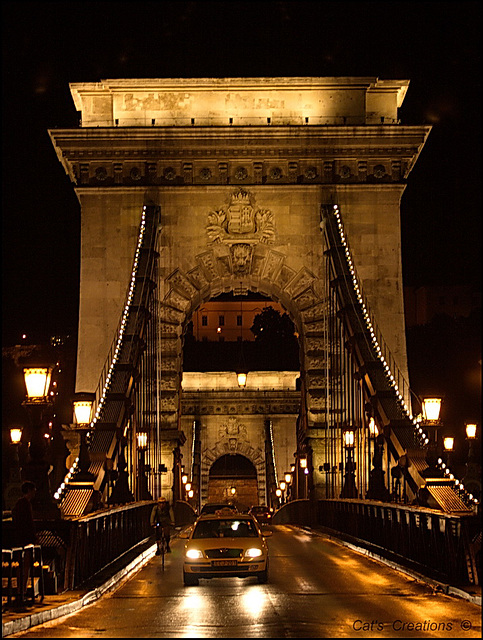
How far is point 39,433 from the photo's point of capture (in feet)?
55.1

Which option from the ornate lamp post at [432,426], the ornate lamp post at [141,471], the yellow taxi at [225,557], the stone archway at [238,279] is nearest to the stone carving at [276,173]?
the stone archway at [238,279]

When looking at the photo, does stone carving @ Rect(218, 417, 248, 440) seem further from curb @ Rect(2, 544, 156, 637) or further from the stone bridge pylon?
curb @ Rect(2, 544, 156, 637)

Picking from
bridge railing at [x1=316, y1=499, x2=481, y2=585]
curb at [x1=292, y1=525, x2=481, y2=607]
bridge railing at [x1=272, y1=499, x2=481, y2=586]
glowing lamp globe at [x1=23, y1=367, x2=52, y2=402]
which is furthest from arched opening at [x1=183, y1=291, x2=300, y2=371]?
glowing lamp globe at [x1=23, y1=367, x2=52, y2=402]

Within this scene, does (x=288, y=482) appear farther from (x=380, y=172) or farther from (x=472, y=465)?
(x=472, y=465)

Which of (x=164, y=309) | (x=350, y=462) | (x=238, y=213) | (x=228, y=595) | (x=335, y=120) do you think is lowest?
(x=228, y=595)

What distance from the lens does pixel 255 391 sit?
72.3m

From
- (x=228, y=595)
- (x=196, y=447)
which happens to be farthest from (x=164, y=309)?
(x=196, y=447)

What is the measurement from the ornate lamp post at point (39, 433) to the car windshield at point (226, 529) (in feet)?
12.0

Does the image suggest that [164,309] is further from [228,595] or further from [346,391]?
[228,595]

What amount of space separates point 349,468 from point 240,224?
935 centimetres

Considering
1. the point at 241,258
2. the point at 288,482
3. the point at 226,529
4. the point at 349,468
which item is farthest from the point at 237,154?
the point at 288,482

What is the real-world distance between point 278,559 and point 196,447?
45.3m

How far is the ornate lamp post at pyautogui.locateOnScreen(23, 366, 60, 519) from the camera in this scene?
1686cm

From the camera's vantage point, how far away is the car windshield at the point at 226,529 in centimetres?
2017
